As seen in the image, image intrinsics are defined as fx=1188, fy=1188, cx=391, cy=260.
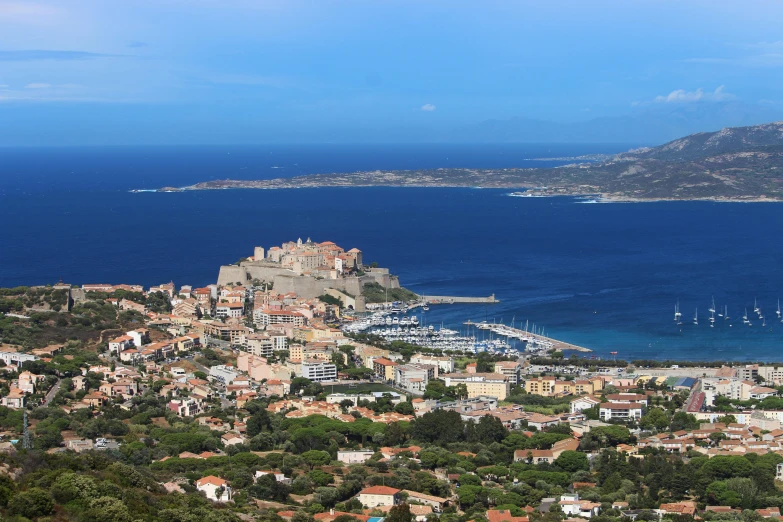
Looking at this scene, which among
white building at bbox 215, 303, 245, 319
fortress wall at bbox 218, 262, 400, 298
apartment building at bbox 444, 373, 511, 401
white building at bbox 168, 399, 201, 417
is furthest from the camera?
fortress wall at bbox 218, 262, 400, 298

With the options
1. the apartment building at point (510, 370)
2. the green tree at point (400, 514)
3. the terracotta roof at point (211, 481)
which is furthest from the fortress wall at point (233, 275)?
the green tree at point (400, 514)

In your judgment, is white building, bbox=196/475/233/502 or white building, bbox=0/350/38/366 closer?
white building, bbox=196/475/233/502

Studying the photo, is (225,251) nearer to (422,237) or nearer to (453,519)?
(422,237)

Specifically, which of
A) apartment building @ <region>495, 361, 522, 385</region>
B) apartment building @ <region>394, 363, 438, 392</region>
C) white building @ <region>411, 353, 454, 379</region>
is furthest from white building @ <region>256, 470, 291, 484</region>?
white building @ <region>411, 353, 454, 379</region>

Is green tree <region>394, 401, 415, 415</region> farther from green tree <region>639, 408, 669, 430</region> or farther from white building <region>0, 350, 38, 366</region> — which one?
white building <region>0, 350, 38, 366</region>

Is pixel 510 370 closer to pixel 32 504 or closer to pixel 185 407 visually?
pixel 185 407

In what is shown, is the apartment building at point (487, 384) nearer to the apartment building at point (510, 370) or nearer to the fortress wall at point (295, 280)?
the apartment building at point (510, 370)
